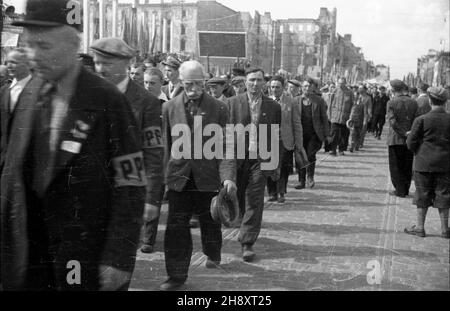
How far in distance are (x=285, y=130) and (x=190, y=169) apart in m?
2.82

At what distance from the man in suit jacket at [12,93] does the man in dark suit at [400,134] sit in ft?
21.0

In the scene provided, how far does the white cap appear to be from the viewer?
11.5ft

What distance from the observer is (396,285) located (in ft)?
13.3

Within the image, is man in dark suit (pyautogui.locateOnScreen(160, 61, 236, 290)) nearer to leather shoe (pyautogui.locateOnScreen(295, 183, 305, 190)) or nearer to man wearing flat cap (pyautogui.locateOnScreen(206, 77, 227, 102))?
man wearing flat cap (pyautogui.locateOnScreen(206, 77, 227, 102))

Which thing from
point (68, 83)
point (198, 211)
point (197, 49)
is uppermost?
point (197, 49)

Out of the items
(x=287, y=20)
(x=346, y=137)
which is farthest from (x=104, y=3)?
(x=346, y=137)

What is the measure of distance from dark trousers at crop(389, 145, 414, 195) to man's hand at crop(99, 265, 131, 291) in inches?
262

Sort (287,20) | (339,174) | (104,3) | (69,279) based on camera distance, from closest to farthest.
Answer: (69,279), (104,3), (287,20), (339,174)

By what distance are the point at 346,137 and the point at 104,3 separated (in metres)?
10.9

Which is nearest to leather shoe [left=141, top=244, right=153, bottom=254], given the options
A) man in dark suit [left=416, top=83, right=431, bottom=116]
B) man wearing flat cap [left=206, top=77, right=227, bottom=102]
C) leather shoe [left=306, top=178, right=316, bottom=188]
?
man wearing flat cap [left=206, top=77, right=227, bottom=102]

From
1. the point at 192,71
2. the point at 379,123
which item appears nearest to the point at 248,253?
the point at 192,71

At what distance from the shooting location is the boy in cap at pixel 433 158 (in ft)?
19.7

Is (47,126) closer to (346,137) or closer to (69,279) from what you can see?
(69,279)

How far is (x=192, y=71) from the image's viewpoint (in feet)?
11.6
